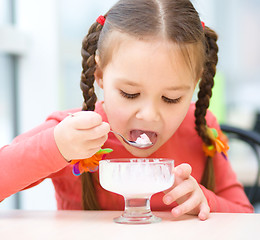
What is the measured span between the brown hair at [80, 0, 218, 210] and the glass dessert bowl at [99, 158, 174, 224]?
32 centimetres

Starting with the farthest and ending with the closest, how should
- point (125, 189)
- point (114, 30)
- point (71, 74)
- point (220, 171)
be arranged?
point (71, 74) < point (220, 171) < point (114, 30) < point (125, 189)

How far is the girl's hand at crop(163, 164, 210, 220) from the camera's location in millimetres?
872

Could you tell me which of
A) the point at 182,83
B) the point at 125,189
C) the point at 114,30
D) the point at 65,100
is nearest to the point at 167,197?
the point at 125,189

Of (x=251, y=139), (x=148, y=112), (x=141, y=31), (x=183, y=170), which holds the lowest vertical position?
(x=251, y=139)

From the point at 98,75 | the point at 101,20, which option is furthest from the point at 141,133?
the point at 101,20

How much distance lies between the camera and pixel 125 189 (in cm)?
80

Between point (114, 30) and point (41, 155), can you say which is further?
point (114, 30)

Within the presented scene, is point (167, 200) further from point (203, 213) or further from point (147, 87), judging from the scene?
point (147, 87)

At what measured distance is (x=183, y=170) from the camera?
893 mm

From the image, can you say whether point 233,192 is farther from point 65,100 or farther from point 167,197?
point 65,100

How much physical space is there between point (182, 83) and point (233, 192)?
47 centimetres

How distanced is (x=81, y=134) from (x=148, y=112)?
172 mm

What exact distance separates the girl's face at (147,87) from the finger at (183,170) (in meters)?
0.13

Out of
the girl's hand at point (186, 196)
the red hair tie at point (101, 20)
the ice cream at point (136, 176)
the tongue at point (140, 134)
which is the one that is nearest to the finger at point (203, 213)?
the girl's hand at point (186, 196)
